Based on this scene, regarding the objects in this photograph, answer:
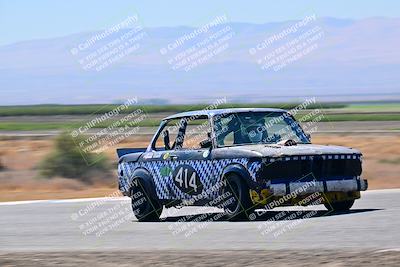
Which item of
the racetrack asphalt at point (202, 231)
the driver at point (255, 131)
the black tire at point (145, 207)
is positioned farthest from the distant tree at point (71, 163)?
the driver at point (255, 131)

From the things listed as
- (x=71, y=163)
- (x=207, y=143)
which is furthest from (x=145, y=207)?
(x=71, y=163)

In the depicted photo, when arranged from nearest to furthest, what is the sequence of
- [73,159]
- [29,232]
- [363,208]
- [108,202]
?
[29,232] → [363,208] → [108,202] → [73,159]

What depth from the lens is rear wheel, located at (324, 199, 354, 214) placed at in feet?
54.6

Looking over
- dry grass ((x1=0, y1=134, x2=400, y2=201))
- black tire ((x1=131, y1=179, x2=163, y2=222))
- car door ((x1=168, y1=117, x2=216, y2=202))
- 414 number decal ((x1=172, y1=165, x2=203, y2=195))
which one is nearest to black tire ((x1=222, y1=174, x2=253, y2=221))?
car door ((x1=168, y1=117, x2=216, y2=202))

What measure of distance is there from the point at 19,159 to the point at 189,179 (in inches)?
1097

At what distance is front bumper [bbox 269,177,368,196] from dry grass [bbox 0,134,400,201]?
9544mm

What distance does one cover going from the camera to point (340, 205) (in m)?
16.7

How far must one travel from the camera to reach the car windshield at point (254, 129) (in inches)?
647

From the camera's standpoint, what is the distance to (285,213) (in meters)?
16.9

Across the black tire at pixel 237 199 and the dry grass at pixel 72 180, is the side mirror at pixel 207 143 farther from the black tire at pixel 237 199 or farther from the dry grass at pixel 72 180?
the dry grass at pixel 72 180

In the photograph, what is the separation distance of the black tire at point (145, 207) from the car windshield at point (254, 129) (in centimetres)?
179

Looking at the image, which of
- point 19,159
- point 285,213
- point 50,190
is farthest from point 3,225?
point 19,159

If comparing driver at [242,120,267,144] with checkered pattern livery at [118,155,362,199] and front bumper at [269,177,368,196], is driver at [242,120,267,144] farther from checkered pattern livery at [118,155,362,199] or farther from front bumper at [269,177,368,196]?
front bumper at [269,177,368,196]

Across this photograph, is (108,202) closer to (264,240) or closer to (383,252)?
(264,240)
